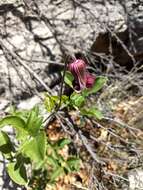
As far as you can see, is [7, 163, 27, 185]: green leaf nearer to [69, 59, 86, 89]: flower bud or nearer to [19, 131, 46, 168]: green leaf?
[19, 131, 46, 168]: green leaf

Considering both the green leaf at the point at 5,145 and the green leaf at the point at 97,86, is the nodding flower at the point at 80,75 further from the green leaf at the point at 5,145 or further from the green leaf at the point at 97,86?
the green leaf at the point at 5,145

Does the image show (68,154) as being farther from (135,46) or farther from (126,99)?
(135,46)

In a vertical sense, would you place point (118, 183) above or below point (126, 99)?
below

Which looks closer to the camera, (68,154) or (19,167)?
(19,167)

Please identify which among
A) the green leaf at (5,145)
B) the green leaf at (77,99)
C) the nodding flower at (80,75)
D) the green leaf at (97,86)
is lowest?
the green leaf at (5,145)

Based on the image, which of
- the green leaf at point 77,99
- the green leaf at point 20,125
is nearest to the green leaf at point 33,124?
the green leaf at point 20,125

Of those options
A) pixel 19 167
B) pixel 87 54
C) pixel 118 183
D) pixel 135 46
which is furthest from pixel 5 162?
pixel 135 46

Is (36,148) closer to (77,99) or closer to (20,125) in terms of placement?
(20,125)
